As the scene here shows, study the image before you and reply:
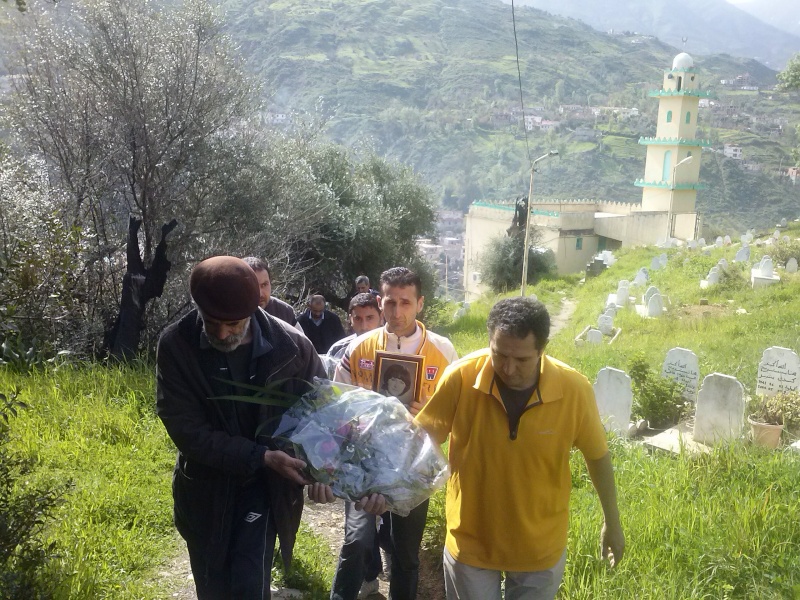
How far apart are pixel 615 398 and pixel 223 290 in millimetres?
5280

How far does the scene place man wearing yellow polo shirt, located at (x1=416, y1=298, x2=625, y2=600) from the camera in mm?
2561

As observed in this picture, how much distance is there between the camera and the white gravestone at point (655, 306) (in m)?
15.0

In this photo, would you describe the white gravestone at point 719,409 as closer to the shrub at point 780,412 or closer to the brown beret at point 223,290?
the shrub at point 780,412

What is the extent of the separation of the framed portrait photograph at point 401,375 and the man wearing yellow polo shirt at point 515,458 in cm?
70

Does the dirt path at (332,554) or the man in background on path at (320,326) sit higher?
the man in background on path at (320,326)

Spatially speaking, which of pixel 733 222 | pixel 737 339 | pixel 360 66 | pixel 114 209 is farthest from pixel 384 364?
pixel 360 66

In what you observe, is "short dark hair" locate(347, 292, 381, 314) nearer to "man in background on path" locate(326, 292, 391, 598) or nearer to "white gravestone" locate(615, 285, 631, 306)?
"man in background on path" locate(326, 292, 391, 598)

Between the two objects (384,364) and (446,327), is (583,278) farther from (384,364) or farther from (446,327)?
(384,364)

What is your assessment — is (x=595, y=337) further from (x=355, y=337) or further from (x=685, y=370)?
(x=355, y=337)

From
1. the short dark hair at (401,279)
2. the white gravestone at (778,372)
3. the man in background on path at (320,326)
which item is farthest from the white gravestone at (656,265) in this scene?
the short dark hair at (401,279)

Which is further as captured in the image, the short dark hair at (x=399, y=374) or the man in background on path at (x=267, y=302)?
the man in background on path at (x=267, y=302)

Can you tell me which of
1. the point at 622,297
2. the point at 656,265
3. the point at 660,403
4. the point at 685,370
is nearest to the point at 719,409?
the point at 660,403

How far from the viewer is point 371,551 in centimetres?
337

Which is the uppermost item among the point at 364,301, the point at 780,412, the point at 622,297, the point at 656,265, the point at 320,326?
the point at 364,301
